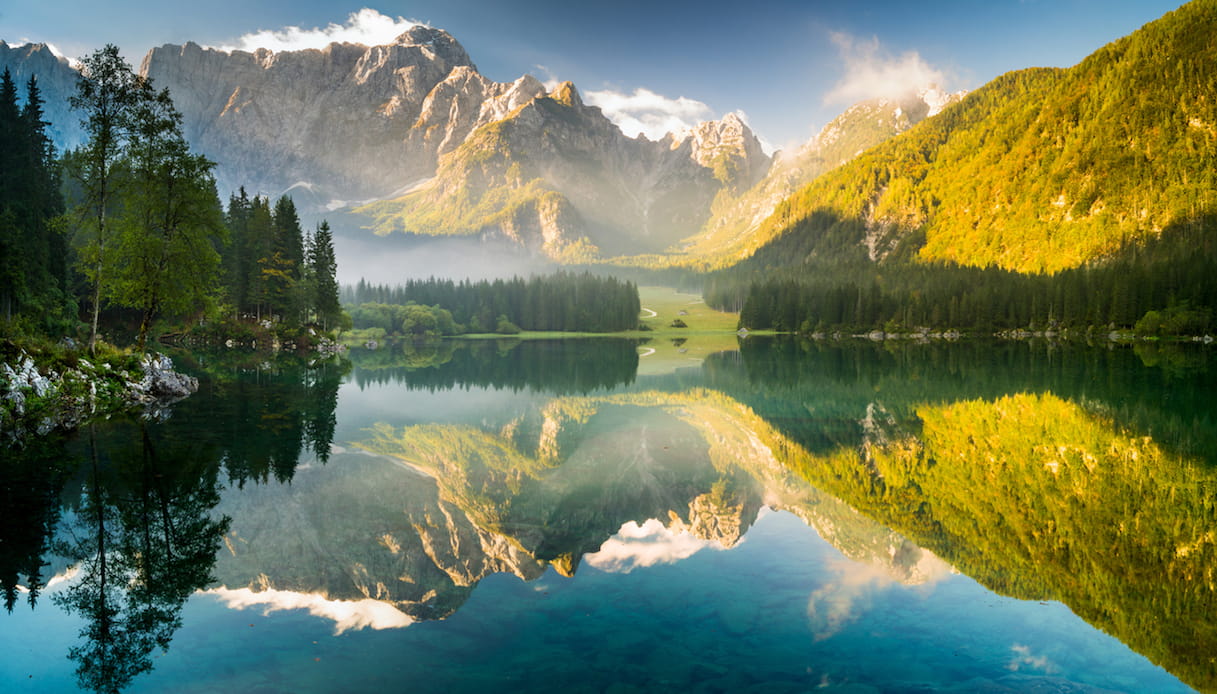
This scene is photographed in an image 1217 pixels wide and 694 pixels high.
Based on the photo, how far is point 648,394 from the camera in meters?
41.7

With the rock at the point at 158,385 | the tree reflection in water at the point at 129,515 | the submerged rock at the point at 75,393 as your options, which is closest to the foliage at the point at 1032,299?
the tree reflection in water at the point at 129,515

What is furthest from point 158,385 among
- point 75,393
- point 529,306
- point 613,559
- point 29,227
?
point 529,306

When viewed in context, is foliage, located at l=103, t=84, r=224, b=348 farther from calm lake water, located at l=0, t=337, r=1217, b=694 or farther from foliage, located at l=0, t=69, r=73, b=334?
calm lake water, located at l=0, t=337, r=1217, b=694

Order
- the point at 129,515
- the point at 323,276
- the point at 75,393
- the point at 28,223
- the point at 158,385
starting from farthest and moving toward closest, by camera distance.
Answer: the point at 323,276
the point at 28,223
the point at 158,385
the point at 75,393
the point at 129,515

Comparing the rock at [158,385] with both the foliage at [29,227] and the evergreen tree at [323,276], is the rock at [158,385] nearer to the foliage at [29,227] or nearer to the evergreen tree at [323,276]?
the foliage at [29,227]

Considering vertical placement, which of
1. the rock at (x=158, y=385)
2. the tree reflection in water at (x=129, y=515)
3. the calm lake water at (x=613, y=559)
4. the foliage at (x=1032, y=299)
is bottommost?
the calm lake water at (x=613, y=559)

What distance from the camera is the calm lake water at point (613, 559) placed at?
26.8 feet

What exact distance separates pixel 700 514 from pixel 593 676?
25.3 ft

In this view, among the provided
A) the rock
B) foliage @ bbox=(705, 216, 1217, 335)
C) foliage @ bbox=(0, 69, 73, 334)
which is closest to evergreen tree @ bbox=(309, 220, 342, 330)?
foliage @ bbox=(0, 69, 73, 334)

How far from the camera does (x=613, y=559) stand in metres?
12.4

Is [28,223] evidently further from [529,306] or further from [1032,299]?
[1032,299]

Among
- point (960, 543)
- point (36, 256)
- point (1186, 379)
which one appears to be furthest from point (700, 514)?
point (36, 256)

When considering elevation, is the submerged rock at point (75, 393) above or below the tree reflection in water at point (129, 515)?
above

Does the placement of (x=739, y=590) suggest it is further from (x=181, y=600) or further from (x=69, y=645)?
(x=69, y=645)
